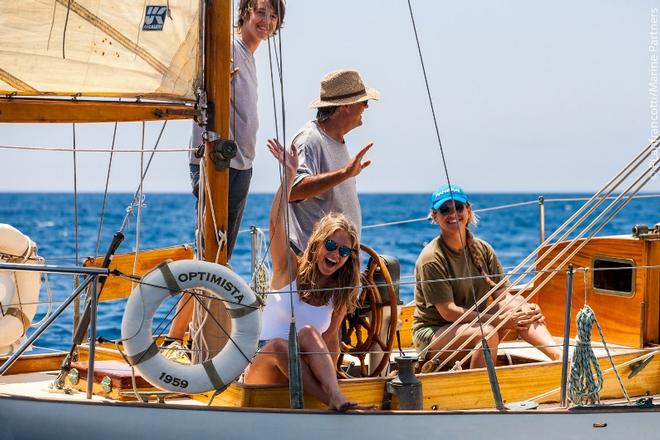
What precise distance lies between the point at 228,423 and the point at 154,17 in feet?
6.86

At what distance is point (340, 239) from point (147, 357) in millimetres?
1141

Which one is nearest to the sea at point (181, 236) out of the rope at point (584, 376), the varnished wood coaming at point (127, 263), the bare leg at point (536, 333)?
the varnished wood coaming at point (127, 263)

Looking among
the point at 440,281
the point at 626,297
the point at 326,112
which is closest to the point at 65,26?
the point at 326,112

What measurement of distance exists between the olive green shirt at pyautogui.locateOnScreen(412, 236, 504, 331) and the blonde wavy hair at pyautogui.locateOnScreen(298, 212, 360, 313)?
713mm

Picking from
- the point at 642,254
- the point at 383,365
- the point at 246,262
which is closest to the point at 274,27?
the point at 383,365

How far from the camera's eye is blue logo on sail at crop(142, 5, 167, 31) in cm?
638

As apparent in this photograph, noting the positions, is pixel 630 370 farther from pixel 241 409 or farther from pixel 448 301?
pixel 241 409

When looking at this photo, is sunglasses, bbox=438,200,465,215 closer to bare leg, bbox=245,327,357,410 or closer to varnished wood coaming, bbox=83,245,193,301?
bare leg, bbox=245,327,357,410

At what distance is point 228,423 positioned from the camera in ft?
19.3

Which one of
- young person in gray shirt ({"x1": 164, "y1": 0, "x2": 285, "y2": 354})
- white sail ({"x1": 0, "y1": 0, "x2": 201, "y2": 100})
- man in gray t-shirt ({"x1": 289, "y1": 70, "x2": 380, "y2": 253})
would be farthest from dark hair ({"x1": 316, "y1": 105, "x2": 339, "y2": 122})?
white sail ({"x1": 0, "y1": 0, "x2": 201, "y2": 100})

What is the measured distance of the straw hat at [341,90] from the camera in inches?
276

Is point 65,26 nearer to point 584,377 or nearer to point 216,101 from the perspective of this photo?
point 216,101

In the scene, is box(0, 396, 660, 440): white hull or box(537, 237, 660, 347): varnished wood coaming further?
box(537, 237, 660, 347): varnished wood coaming

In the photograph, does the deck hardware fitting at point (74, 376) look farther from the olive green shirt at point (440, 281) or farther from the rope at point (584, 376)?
the rope at point (584, 376)
